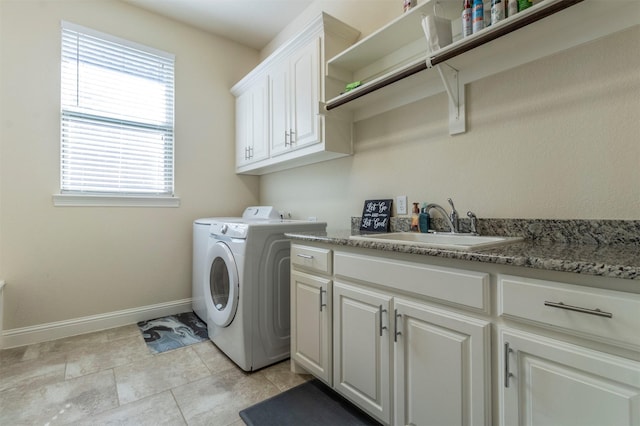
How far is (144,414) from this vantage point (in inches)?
57.6

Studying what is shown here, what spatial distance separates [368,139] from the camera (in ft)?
6.86

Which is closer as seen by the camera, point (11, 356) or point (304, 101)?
point (11, 356)

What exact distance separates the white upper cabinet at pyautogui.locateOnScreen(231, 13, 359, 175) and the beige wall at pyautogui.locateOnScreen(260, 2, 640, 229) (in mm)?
343

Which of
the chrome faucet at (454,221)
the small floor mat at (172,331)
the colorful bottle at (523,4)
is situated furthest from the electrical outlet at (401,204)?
the small floor mat at (172,331)

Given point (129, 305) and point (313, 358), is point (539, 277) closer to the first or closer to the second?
point (313, 358)

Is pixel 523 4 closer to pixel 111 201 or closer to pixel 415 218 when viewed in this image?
pixel 415 218

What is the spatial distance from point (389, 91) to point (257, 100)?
4.73 ft

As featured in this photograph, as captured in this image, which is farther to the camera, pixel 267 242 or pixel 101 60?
pixel 101 60

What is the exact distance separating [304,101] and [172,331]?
2102 mm

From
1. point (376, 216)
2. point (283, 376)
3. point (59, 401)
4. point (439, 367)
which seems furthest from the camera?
point (376, 216)

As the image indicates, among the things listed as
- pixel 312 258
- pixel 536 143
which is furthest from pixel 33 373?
pixel 536 143

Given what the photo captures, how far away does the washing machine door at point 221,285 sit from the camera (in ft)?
6.25

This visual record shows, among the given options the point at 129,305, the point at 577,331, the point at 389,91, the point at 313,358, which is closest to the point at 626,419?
the point at 577,331

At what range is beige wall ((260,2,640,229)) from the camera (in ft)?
3.70
